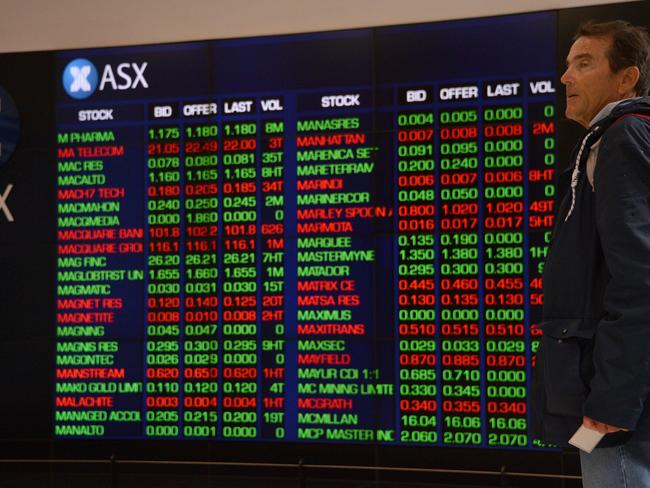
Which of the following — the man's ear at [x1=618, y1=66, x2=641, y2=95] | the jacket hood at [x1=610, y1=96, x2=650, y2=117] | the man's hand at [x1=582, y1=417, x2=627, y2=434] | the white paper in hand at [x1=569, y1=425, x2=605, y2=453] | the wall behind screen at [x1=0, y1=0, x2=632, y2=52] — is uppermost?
the wall behind screen at [x1=0, y1=0, x2=632, y2=52]

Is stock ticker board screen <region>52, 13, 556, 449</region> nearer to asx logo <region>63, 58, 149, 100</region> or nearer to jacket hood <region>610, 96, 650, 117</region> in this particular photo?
asx logo <region>63, 58, 149, 100</region>

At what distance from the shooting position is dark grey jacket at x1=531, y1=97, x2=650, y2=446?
1.73 m

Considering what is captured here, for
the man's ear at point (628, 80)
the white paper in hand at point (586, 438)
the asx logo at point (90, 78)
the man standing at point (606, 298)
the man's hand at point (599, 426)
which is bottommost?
the white paper in hand at point (586, 438)

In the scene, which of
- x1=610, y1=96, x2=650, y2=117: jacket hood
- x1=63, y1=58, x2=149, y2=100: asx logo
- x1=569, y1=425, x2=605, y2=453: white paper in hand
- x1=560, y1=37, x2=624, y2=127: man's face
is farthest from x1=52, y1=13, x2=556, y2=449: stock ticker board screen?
x1=569, y1=425, x2=605, y2=453: white paper in hand

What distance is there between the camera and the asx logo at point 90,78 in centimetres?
567

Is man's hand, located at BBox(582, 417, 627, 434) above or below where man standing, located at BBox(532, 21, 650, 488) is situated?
below

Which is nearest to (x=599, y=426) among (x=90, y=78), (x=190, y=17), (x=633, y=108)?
(x=633, y=108)

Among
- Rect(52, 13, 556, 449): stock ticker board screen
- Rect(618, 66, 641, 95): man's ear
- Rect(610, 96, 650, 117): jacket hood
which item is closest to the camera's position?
Rect(610, 96, 650, 117): jacket hood

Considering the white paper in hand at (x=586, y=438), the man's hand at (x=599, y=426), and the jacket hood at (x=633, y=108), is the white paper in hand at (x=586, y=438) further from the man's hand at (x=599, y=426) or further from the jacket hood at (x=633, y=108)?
the jacket hood at (x=633, y=108)

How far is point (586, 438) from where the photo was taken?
177 centimetres

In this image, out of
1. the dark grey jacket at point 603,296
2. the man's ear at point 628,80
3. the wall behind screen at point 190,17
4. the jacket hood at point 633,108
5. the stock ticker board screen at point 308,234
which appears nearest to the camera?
the dark grey jacket at point 603,296

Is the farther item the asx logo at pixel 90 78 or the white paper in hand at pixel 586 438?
the asx logo at pixel 90 78

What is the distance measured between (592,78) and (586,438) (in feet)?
2.42

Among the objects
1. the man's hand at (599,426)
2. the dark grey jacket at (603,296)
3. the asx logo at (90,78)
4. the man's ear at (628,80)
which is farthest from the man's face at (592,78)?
the asx logo at (90,78)
